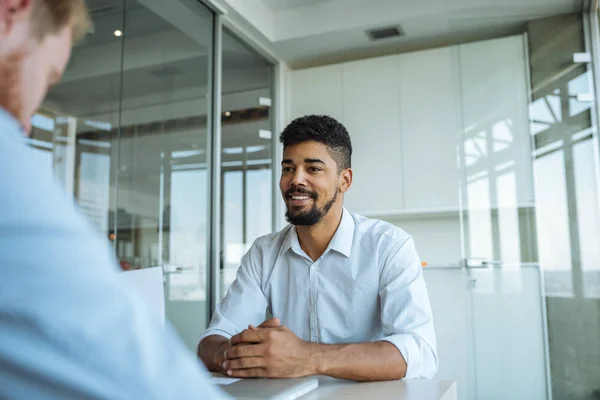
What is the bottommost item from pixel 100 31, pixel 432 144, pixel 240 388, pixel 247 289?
pixel 240 388

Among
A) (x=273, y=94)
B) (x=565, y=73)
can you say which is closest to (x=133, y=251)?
(x=273, y=94)

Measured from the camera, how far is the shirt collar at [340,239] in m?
1.76

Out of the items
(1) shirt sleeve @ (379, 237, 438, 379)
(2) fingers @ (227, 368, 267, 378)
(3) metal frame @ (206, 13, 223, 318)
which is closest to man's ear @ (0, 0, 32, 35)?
(2) fingers @ (227, 368, 267, 378)

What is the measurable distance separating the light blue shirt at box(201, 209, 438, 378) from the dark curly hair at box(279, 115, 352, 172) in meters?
0.28

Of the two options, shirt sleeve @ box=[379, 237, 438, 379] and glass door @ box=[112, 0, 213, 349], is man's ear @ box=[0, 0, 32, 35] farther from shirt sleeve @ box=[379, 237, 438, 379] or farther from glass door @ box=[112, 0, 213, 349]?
glass door @ box=[112, 0, 213, 349]

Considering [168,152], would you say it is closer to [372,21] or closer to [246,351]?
[372,21]

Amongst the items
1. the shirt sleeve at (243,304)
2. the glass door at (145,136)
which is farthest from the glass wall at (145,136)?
the shirt sleeve at (243,304)

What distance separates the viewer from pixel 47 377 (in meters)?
0.29

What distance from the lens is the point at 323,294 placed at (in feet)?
5.67

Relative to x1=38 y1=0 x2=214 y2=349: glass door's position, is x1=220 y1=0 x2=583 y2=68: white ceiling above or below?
above

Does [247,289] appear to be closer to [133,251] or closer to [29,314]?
[133,251]

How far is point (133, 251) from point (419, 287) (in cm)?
164

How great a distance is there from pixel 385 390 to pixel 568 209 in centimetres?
255

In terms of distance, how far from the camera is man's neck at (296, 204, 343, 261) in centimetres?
184
